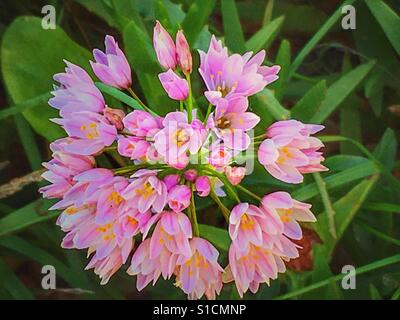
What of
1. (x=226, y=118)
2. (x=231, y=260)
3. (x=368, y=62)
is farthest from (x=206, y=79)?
(x=368, y=62)

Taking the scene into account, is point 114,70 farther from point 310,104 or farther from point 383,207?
point 383,207

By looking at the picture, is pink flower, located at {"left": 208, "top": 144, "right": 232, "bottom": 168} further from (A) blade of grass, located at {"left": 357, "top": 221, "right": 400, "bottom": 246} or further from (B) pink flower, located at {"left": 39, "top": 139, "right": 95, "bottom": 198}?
(A) blade of grass, located at {"left": 357, "top": 221, "right": 400, "bottom": 246}

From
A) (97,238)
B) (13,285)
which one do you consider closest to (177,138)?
(97,238)

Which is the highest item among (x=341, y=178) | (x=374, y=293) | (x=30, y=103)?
(x=30, y=103)

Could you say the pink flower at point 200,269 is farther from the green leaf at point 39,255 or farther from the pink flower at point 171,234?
the green leaf at point 39,255

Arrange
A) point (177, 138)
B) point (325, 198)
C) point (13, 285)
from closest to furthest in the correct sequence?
point (177, 138) < point (325, 198) < point (13, 285)

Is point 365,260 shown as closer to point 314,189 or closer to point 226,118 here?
point 314,189
